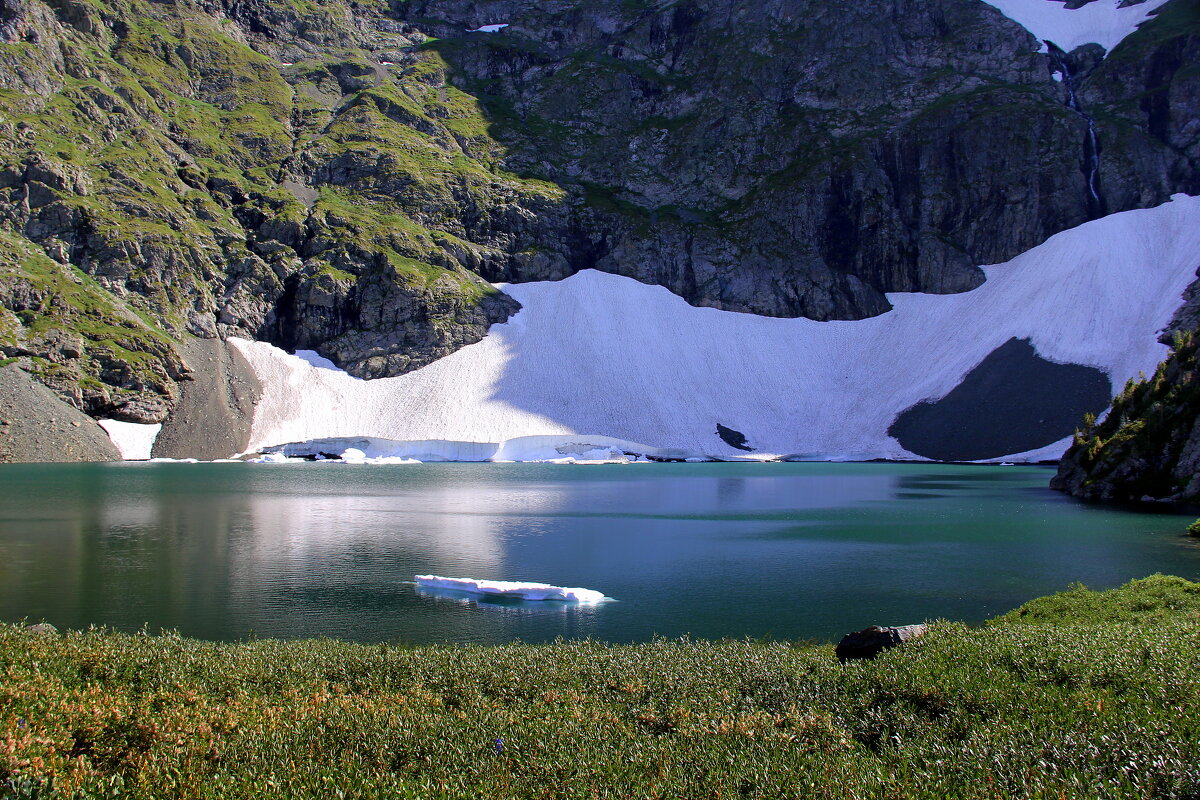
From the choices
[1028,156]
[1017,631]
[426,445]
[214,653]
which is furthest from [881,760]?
[1028,156]

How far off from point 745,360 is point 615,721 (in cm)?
10436

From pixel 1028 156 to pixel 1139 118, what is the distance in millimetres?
18585

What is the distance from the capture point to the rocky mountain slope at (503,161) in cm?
8969

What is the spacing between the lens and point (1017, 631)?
11398mm

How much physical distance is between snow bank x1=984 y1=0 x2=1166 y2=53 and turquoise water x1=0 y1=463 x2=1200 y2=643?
11806 cm

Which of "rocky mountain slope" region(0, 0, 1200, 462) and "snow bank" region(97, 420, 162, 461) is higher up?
"rocky mountain slope" region(0, 0, 1200, 462)

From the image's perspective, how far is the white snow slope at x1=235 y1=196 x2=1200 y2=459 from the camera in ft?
294

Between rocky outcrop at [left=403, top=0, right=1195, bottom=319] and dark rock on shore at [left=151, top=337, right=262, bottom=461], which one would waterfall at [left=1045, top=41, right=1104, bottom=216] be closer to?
rocky outcrop at [left=403, top=0, right=1195, bottom=319]

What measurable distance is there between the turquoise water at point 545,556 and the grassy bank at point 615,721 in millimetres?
5467

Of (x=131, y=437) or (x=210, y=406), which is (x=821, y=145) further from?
(x=131, y=437)

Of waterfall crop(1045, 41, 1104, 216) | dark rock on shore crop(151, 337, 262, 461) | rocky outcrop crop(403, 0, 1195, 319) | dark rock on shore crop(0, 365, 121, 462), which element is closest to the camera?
dark rock on shore crop(0, 365, 121, 462)

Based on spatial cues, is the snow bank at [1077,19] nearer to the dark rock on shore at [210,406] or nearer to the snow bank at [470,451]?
the snow bank at [470,451]

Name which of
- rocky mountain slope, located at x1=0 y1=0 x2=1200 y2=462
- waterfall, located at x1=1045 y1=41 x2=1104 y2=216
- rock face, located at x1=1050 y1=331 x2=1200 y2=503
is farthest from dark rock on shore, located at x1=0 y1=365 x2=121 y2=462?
waterfall, located at x1=1045 y1=41 x2=1104 y2=216

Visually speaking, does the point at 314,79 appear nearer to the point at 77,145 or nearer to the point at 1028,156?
the point at 77,145
